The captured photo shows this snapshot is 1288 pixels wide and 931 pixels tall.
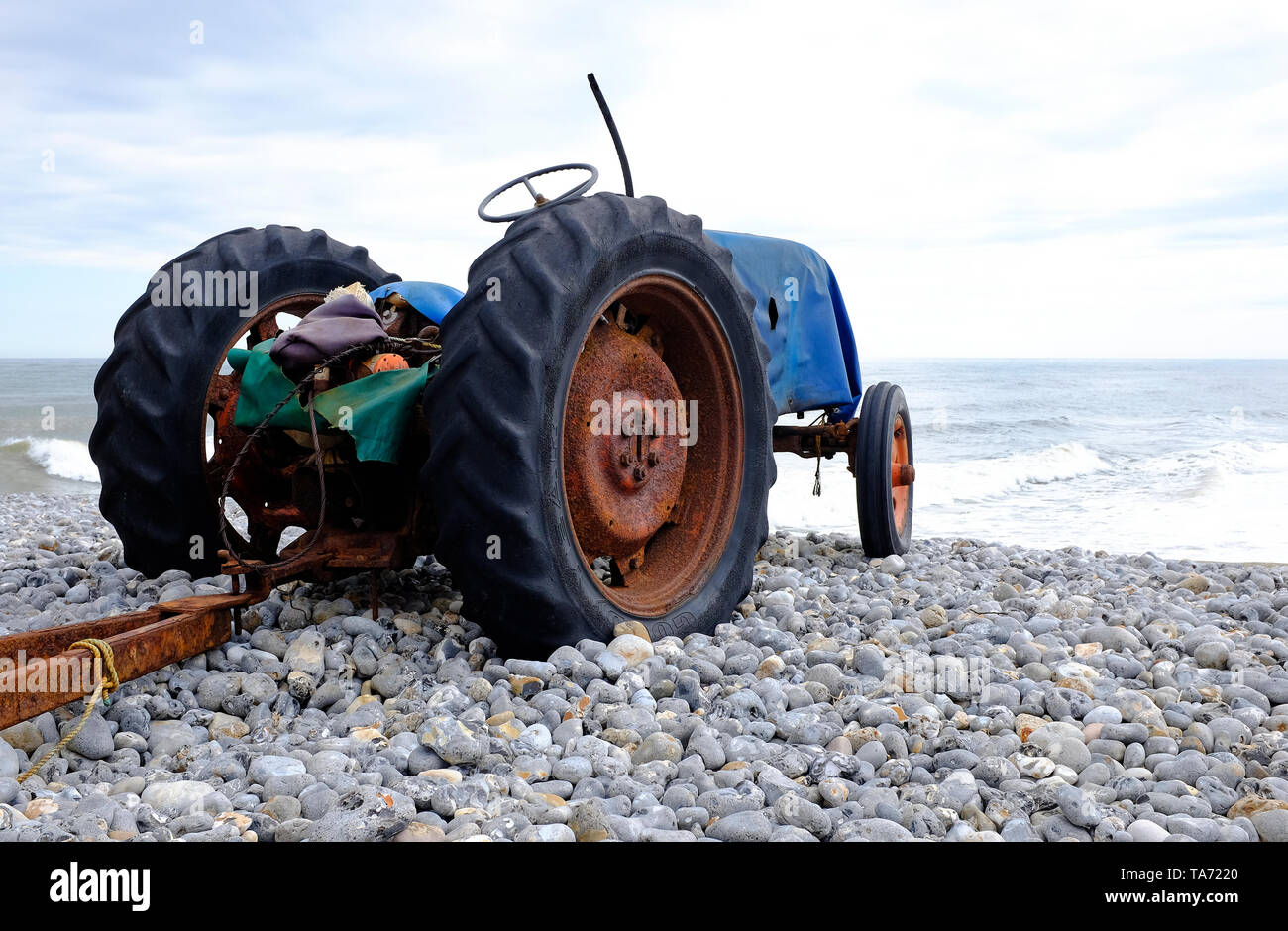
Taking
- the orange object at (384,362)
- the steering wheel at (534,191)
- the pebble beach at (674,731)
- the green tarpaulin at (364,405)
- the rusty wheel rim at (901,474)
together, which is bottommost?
the pebble beach at (674,731)

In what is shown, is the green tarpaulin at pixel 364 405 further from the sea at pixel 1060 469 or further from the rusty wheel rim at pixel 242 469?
the sea at pixel 1060 469

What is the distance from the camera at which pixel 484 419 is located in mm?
2742

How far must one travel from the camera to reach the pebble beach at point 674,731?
6.81 ft

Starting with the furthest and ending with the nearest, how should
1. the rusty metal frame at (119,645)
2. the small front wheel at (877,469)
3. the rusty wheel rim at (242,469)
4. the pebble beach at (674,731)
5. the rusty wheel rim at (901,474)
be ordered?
the rusty wheel rim at (901,474), the small front wheel at (877,469), the rusty wheel rim at (242,469), the rusty metal frame at (119,645), the pebble beach at (674,731)

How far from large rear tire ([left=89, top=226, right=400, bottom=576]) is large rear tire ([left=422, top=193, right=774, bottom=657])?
1.25 metres

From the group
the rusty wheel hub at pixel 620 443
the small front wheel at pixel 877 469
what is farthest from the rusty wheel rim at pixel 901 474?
the rusty wheel hub at pixel 620 443

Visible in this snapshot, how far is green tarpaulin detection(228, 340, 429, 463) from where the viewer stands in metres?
2.99

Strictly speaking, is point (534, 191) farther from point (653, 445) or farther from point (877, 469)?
point (877, 469)

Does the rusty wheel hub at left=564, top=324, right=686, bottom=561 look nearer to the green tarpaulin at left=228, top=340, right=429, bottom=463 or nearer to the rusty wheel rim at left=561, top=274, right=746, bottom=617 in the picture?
the rusty wheel rim at left=561, top=274, right=746, bottom=617

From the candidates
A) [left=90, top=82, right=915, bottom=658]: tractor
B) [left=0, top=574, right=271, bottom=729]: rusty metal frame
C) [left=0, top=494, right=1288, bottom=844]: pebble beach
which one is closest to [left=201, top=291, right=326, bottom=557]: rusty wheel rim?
[left=90, top=82, right=915, bottom=658]: tractor

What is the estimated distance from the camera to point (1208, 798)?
7.60 feet

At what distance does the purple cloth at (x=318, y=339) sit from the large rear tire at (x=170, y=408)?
69cm

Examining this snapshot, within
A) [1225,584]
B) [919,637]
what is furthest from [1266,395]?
[919,637]

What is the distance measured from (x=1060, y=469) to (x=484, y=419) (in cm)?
1270
